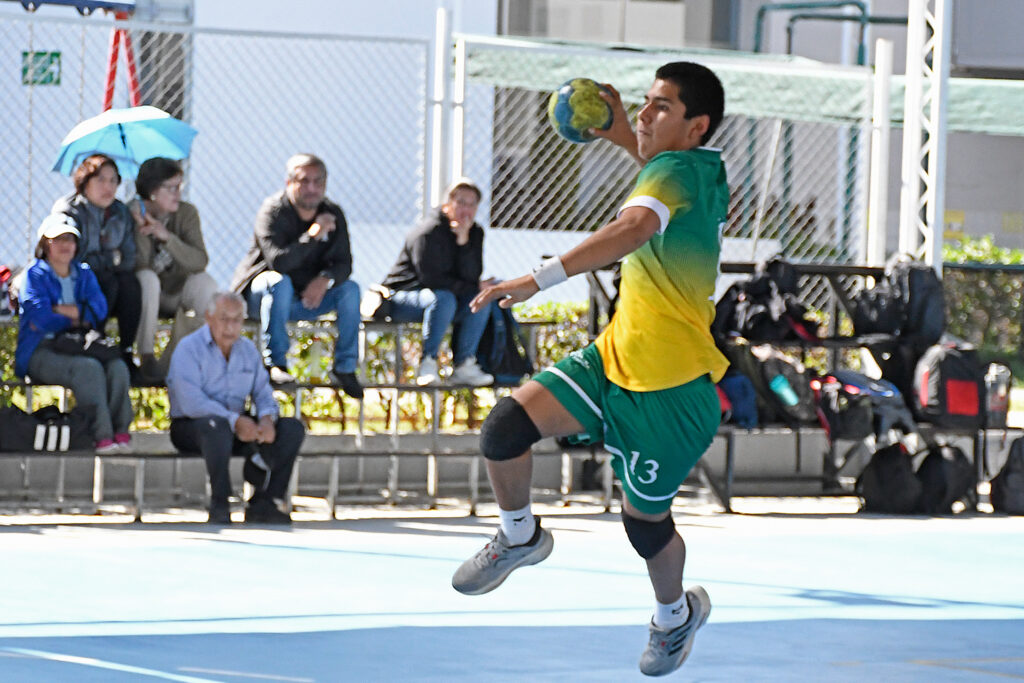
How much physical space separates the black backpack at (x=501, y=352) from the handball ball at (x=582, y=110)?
5.24 m

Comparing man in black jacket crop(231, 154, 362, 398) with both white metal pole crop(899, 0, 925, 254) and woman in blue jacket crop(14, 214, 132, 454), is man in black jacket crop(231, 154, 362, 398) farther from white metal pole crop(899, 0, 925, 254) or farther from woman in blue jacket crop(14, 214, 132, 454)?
white metal pole crop(899, 0, 925, 254)

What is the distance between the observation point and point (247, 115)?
1429 cm

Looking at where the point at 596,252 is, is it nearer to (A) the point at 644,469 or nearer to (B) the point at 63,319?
(A) the point at 644,469

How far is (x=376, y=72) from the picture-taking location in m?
14.9

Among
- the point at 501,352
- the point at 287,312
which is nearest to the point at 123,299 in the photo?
the point at 287,312

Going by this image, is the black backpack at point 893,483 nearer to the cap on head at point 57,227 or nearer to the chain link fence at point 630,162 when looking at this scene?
the chain link fence at point 630,162

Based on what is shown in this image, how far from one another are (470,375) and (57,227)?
2724 mm

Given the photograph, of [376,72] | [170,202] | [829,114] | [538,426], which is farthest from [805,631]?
[376,72]

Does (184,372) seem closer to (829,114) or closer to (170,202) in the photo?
(170,202)

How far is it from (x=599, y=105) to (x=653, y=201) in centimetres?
84

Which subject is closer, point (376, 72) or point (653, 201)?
point (653, 201)

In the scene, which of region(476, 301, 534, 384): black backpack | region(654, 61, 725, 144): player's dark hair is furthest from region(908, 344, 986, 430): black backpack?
region(654, 61, 725, 144): player's dark hair

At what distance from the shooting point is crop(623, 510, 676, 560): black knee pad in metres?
5.52

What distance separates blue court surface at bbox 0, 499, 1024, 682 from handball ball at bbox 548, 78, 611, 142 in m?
1.90
